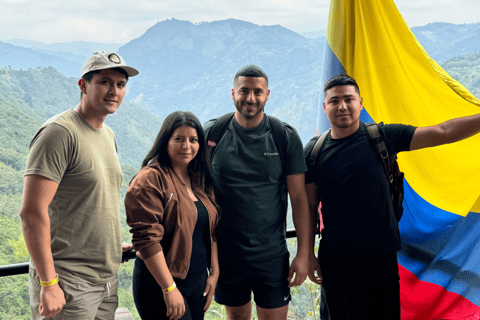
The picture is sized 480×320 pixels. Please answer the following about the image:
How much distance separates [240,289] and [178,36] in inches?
4521

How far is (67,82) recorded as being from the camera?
51688mm

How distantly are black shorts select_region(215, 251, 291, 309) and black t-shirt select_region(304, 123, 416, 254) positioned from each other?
0.88ft

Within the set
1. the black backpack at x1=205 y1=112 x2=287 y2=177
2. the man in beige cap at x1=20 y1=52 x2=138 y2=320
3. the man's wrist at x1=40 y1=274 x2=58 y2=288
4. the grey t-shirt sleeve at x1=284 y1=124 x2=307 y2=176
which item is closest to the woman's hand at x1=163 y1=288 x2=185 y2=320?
the man in beige cap at x1=20 y1=52 x2=138 y2=320

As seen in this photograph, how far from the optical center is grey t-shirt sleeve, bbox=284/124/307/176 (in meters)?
1.93

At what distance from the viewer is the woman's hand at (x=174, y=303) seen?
61.7 inches

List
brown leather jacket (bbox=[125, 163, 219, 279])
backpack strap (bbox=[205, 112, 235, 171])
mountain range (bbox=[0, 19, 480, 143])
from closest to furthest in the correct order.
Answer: brown leather jacket (bbox=[125, 163, 219, 279]) < backpack strap (bbox=[205, 112, 235, 171]) < mountain range (bbox=[0, 19, 480, 143])

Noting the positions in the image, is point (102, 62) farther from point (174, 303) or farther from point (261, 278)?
point (261, 278)

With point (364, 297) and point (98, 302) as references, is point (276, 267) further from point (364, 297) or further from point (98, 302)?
point (98, 302)

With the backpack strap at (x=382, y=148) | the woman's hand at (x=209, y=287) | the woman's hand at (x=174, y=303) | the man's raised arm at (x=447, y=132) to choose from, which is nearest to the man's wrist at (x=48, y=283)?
the woman's hand at (x=174, y=303)

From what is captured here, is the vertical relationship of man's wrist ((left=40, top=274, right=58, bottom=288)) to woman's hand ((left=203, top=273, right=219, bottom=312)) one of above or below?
above

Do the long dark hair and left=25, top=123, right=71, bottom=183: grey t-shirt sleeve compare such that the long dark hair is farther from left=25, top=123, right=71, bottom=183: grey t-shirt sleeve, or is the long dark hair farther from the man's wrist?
the man's wrist

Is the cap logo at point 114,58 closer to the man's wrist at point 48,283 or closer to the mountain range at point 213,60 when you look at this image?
the man's wrist at point 48,283

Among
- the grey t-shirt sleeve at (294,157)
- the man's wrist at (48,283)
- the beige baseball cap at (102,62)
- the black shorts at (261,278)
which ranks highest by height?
the beige baseball cap at (102,62)

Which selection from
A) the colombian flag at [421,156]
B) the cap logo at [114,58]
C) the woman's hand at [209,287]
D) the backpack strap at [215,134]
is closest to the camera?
the cap logo at [114,58]
